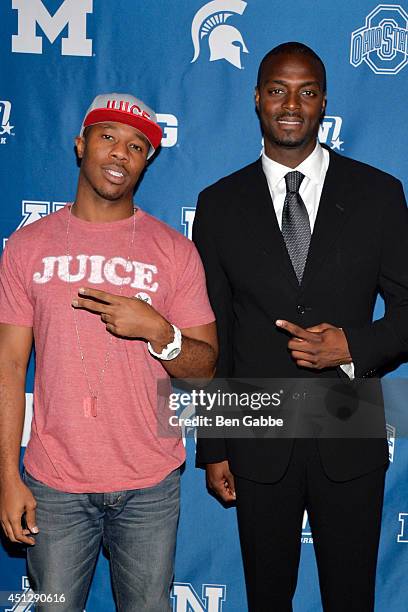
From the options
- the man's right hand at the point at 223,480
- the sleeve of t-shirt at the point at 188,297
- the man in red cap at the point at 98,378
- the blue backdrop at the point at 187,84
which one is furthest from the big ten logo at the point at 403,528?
the sleeve of t-shirt at the point at 188,297

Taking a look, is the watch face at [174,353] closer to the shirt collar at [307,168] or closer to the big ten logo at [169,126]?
the shirt collar at [307,168]

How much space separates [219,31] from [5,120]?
0.83 m

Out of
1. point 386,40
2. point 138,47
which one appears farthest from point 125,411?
point 386,40

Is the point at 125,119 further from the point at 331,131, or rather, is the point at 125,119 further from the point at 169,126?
the point at 331,131

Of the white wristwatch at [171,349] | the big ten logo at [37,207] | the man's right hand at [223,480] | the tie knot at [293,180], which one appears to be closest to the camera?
the white wristwatch at [171,349]

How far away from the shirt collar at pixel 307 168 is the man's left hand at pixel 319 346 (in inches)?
18.3

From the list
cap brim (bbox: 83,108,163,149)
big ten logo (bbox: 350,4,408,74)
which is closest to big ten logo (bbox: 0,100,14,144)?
cap brim (bbox: 83,108,163,149)

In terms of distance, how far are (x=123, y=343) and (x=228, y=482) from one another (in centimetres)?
63

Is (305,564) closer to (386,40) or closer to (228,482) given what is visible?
(228,482)

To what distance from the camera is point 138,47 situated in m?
2.64

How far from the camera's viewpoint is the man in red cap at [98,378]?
1.99 meters

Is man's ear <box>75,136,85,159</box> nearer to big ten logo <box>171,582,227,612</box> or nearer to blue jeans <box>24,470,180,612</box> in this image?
blue jeans <box>24,470,180,612</box>

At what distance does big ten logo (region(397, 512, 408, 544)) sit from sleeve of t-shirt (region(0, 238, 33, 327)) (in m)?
1.57

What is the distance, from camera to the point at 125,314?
6.09 ft
